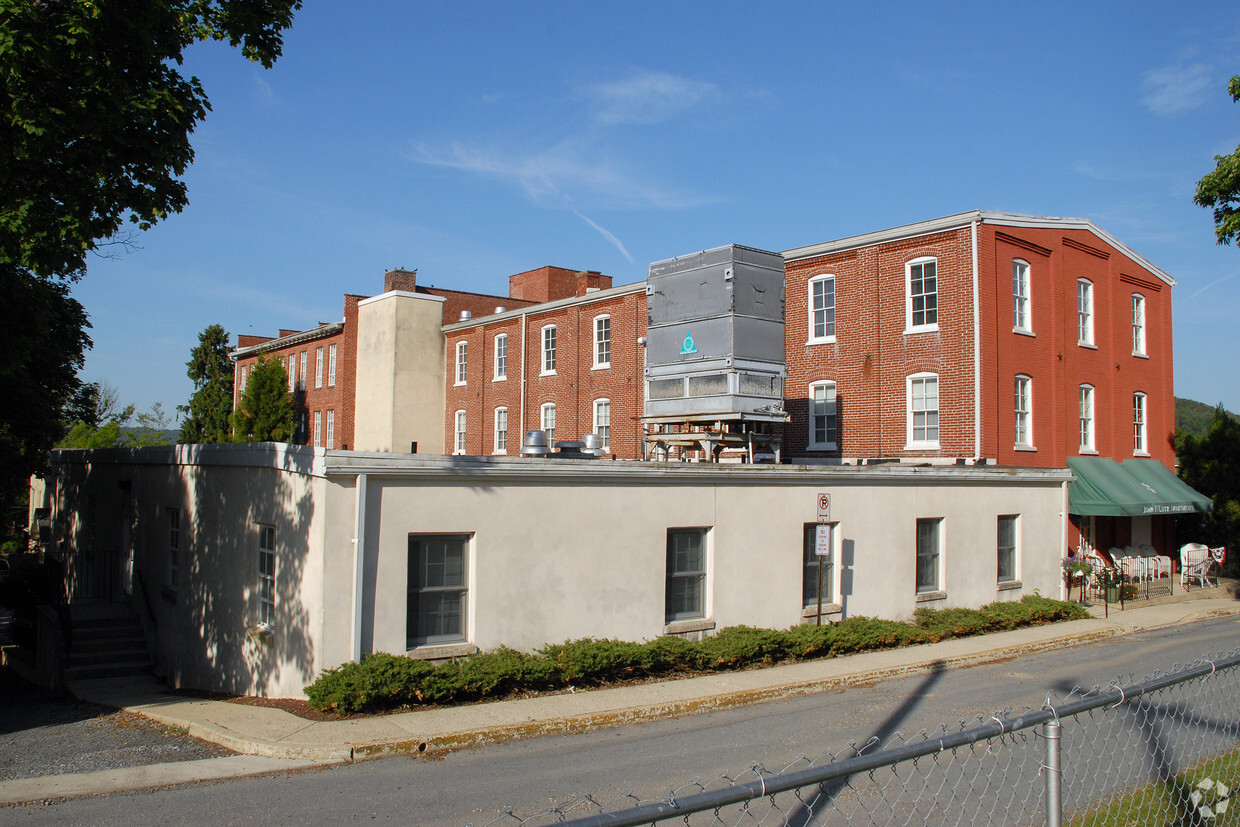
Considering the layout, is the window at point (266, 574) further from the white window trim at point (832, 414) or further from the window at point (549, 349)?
the window at point (549, 349)

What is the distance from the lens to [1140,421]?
31.3 meters

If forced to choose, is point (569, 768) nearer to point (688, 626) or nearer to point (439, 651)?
point (439, 651)

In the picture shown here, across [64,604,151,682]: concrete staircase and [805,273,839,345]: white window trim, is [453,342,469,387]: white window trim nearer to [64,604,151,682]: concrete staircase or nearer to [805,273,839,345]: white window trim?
[805,273,839,345]: white window trim

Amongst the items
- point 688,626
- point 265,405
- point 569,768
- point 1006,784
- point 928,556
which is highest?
point 265,405

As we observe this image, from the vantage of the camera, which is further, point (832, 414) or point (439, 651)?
point (832, 414)

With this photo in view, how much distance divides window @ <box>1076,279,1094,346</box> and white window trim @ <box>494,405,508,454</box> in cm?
2373

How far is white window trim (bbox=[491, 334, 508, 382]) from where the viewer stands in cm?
4203

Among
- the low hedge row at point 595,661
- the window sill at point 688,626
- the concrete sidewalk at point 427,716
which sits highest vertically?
the window sill at point 688,626

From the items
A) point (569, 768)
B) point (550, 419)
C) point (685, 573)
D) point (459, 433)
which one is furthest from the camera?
point (459, 433)

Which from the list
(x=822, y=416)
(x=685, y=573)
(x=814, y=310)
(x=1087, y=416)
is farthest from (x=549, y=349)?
(x=685, y=573)

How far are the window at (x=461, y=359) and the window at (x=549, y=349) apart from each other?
6864mm

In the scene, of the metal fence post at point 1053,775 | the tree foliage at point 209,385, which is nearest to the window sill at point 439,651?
the metal fence post at point 1053,775

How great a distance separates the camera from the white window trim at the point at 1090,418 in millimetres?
28094

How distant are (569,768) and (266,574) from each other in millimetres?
6741
